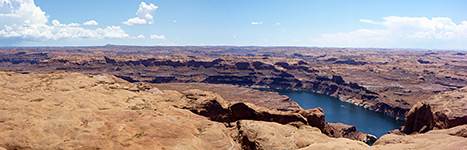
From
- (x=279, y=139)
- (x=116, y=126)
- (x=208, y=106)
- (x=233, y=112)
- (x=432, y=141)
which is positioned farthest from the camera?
(x=233, y=112)

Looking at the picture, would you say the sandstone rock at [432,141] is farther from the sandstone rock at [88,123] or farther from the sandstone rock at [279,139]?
the sandstone rock at [88,123]

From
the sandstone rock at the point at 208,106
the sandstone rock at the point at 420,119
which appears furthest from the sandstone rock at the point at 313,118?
the sandstone rock at the point at 420,119

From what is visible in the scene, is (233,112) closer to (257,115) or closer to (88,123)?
(257,115)

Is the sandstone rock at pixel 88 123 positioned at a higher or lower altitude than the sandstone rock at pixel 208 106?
higher

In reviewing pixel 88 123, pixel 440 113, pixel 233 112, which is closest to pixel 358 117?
pixel 440 113

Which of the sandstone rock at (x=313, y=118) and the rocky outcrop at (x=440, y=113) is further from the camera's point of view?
the sandstone rock at (x=313, y=118)

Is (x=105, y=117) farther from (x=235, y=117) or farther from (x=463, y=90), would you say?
(x=463, y=90)

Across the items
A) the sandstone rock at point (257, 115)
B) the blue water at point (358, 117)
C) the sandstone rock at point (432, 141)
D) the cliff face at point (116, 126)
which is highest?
the cliff face at point (116, 126)
